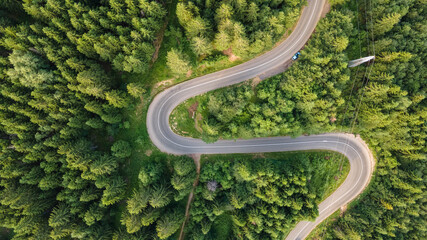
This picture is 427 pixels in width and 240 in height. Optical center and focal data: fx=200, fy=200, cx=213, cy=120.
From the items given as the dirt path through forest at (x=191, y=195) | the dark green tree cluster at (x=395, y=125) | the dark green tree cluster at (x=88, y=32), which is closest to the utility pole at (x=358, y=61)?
the dark green tree cluster at (x=395, y=125)

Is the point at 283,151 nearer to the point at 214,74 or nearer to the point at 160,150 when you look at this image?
the point at 214,74

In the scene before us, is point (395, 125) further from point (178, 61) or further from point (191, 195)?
point (191, 195)

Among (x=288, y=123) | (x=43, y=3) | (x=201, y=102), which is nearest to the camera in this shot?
(x=43, y=3)

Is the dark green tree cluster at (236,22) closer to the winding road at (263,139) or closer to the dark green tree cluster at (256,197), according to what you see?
the winding road at (263,139)

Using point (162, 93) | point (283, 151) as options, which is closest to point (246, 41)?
point (162, 93)

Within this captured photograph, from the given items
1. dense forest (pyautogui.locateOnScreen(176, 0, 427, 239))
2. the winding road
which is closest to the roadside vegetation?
the winding road

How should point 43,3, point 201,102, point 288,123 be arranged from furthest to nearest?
1. point 201,102
2. point 288,123
3. point 43,3
